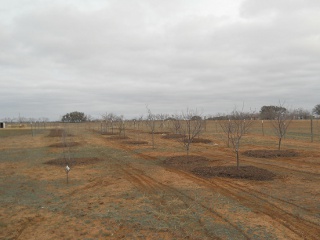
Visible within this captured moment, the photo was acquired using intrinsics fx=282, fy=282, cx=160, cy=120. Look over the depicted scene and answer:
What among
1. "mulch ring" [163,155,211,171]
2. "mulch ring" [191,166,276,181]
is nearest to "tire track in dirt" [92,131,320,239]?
"mulch ring" [191,166,276,181]

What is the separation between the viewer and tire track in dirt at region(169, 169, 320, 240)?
556 cm

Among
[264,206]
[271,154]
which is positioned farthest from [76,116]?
[264,206]

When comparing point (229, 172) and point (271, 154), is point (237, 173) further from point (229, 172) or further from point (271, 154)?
point (271, 154)

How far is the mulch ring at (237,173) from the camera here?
10310 mm

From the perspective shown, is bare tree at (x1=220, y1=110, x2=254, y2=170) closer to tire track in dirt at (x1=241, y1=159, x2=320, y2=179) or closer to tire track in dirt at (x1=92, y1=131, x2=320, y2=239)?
tire track in dirt at (x1=241, y1=159, x2=320, y2=179)

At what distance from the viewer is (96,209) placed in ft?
23.6

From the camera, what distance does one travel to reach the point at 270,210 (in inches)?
269

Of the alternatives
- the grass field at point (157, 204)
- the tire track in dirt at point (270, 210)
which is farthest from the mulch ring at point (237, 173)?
the tire track in dirt at point (270, 210)

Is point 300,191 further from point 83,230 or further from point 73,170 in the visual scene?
point 73,170

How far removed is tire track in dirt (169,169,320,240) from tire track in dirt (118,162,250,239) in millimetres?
1054

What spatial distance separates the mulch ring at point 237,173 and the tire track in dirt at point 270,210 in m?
0.91

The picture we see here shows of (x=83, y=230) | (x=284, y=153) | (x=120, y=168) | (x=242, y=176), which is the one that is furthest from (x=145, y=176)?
(x=284, y=153)

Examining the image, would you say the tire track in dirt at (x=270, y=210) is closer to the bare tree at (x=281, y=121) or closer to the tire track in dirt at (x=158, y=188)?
the tire track in dirt at (x=158, y=188)

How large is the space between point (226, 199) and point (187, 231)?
2.52 metres
